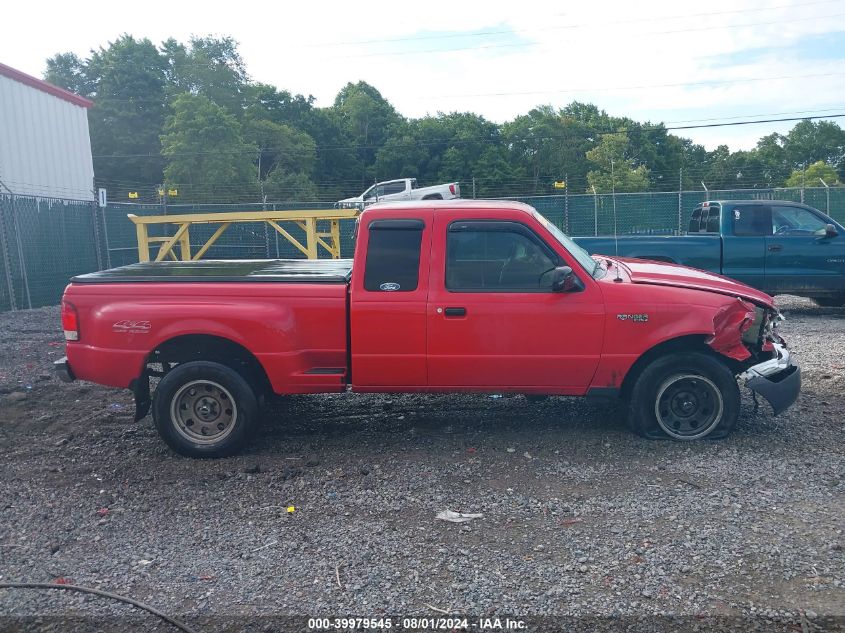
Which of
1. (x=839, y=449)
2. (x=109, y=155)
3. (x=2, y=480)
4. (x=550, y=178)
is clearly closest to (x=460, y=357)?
(x=839, y=449)

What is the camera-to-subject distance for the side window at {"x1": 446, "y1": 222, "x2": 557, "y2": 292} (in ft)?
18.6

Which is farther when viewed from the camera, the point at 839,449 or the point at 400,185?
the point at 400,185

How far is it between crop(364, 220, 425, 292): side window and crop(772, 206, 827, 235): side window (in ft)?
28.0

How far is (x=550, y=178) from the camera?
36.7 metres

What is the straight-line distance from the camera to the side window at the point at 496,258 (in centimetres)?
566

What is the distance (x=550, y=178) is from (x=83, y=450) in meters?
33.0

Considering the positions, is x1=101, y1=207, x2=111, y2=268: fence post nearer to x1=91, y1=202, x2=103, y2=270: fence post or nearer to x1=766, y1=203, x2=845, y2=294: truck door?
x1=91, y1=202, x2=103, y2=270: fence post

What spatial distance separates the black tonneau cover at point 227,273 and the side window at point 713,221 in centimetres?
759

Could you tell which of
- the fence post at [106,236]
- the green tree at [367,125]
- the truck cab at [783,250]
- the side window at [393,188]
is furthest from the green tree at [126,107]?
the truck cab at [783,250]

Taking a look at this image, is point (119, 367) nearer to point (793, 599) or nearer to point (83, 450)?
point (83, 450)

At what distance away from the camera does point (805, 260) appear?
38.9 ft

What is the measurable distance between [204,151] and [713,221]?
Result: 34584 mm

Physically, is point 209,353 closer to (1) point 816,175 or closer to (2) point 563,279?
(2) point 563,279

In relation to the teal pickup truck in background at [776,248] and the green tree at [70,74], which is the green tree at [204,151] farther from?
the teal pickup truck in background at [776,248]
